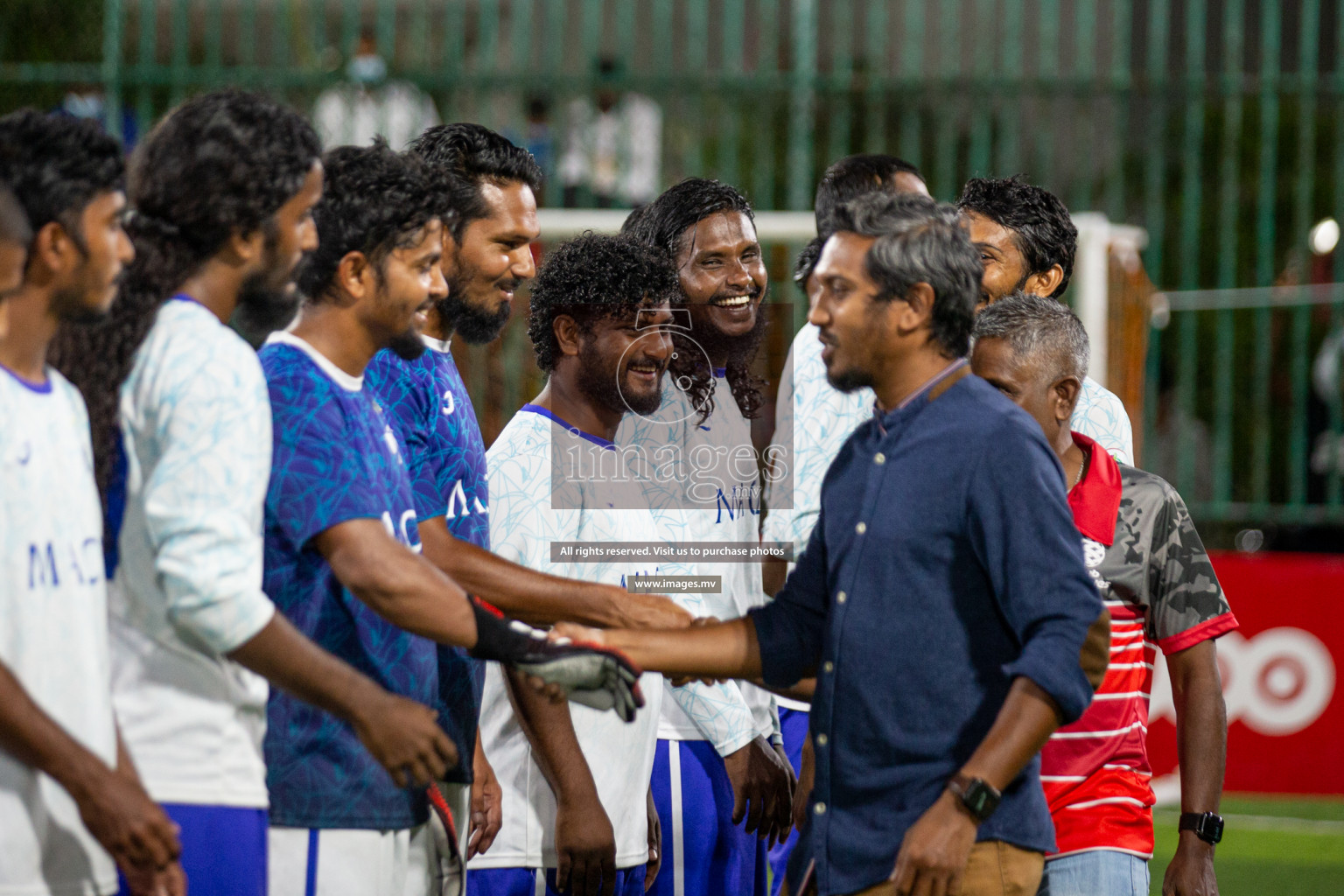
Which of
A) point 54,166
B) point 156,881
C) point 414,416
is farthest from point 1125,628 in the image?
point 54,166

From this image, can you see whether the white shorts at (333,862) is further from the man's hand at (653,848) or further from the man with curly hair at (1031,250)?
the man with curly hair at (1031,250)

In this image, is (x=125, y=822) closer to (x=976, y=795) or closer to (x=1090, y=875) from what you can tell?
(x=976, y=795)

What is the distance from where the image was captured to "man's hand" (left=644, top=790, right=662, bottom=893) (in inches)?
140

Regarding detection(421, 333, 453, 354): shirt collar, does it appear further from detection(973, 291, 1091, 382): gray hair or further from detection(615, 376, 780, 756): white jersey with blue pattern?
detection(973, 291, 1091, 382): gray hair

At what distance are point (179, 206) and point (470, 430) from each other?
2.99 ft

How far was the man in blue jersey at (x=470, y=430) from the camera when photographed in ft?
9.93

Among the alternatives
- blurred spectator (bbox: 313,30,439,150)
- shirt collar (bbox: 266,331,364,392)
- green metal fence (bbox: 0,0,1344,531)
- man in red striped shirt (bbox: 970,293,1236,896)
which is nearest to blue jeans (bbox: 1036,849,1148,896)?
man in red striped shirt (bbox: 970,293,1236,896)

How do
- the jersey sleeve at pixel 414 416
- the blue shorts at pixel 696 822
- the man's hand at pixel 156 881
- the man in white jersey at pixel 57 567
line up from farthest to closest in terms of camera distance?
the blue shorts at pixel 696 822 < the jersey sleeve at pixel 414 416 < the man's hand at pixel 156 881 < the man in white jersey at pixel 57 567

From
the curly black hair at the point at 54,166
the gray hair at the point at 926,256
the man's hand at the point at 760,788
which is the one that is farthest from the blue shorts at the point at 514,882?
the curly black hair at the point at 54,166

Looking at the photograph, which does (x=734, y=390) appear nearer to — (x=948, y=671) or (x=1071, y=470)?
(x=1071, y=470)

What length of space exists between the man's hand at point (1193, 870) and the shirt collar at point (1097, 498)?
670 mm

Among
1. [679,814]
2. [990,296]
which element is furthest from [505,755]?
[990,296]

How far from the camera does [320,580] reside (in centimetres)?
266

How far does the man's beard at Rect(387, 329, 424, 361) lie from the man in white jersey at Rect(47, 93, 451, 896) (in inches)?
12.8
